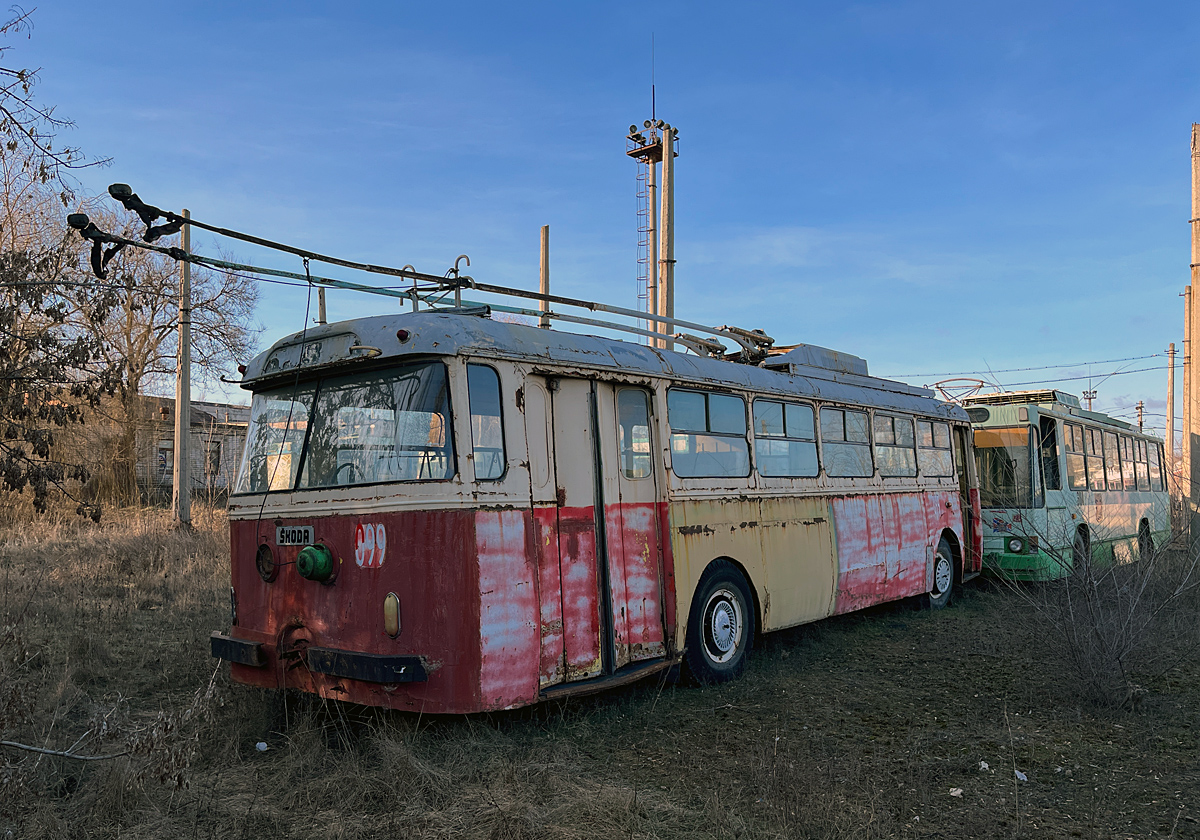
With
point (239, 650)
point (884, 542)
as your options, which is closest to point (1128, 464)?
point (884, 542)

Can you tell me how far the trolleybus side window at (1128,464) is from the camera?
15.7 meters

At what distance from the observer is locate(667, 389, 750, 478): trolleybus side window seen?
7.39 m

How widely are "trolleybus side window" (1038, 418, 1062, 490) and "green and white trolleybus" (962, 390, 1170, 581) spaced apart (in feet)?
0.04

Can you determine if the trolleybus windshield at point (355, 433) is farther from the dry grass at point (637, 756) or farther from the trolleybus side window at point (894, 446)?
the trolleybus side window at point (894, 446)

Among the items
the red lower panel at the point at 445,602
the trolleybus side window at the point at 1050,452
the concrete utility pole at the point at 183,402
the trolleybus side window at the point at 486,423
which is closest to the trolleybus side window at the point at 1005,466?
the trolleybus side window at the point at 1050,452

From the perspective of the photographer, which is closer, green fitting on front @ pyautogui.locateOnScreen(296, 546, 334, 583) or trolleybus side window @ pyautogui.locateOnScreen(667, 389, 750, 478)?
green fitting on front @ pyautogui.locateOnScreen(296, 546, 334, 583)

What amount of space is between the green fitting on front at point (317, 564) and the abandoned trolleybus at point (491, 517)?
1 cm

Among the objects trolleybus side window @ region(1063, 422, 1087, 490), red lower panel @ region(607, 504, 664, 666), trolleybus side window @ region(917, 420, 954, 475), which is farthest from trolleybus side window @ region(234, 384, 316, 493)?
trolleybus side window @ region(1063, 422, 1087, 490)

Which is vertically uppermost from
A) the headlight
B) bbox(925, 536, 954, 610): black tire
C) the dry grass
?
the headlight

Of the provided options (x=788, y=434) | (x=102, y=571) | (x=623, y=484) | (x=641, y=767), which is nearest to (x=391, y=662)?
(x=641, y=767)

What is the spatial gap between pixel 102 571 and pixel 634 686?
8.84 metres

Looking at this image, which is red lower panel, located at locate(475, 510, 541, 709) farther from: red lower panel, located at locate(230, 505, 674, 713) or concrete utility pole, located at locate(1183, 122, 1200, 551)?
concrete utility pole, located at locate(1183, 122, 1200, 551)

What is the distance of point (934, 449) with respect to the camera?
11.6 metres

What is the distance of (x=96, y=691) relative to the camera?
7.25 metres
